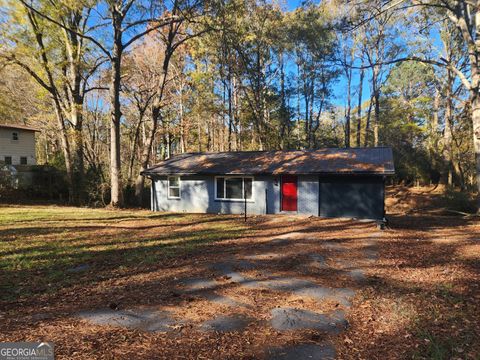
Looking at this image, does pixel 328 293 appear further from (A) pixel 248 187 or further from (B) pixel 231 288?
(A) pixel 248 187

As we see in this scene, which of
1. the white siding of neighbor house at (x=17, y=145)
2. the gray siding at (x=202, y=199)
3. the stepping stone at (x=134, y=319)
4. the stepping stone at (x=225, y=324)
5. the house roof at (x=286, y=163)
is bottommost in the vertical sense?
the stepping stone at (x=225, y=324)

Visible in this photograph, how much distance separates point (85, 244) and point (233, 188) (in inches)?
333

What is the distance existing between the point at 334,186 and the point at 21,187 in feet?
64.9

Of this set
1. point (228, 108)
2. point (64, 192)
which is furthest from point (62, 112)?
point (228, 108)

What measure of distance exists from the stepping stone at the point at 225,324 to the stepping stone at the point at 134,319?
407 millimetres

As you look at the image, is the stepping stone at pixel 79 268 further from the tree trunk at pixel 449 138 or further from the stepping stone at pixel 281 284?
the tree trunk at pixel 449 138

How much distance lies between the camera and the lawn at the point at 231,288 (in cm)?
317

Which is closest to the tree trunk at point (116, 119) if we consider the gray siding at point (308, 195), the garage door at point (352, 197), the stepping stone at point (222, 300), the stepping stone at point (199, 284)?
the gray siding at point (308, 195)

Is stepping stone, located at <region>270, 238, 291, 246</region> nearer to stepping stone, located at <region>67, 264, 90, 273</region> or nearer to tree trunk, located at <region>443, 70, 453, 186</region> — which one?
stepping stone, located at <region>67, 264, 90, 273</region>

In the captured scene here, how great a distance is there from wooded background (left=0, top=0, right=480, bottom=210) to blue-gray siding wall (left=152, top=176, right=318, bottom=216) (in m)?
2.58

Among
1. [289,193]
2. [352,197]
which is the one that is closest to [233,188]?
[289,193]

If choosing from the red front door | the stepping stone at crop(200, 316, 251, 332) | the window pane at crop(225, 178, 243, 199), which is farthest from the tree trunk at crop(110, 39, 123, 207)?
the stepping stone at crop(200, 316, 251, 332)

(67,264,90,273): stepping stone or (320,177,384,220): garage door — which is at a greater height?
(320,177,384,220): garage door

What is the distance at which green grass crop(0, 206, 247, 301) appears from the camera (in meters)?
5.26
